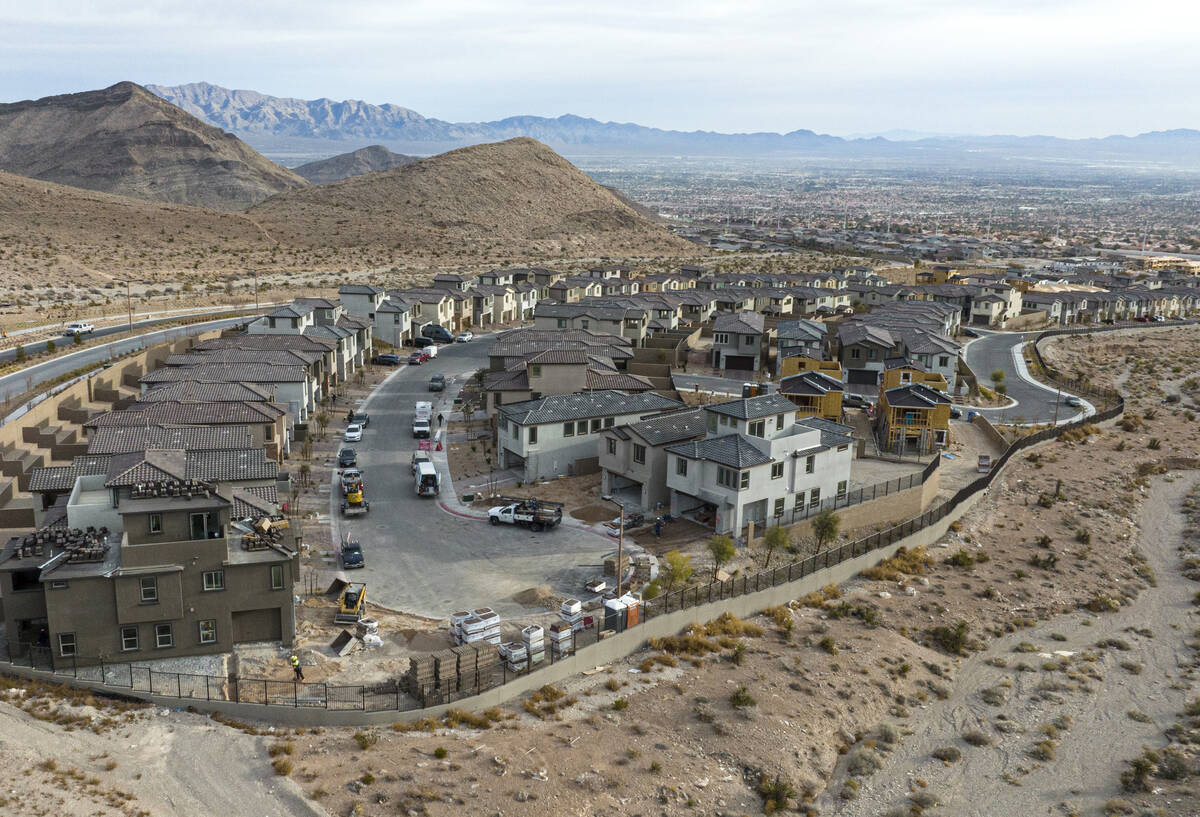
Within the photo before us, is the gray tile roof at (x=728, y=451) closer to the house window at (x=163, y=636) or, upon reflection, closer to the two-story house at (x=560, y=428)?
the two-story house at (x=560, y=428)

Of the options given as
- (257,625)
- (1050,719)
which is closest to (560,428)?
(257,625)

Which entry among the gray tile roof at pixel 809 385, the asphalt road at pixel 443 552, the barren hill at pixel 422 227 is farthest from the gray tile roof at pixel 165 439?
the barren hill at pixel 422 227

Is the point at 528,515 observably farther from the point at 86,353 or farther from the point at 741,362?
the point at 86,353

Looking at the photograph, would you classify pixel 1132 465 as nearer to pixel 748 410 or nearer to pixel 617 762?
pixel 748 410

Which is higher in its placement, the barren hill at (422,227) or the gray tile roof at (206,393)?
the barren hill at (422,227)

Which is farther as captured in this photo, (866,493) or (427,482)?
(866,493)

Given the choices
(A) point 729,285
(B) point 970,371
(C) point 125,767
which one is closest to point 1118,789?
(C) point 125,767

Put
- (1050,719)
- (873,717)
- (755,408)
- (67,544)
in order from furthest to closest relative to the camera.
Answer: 1. (755,408)
2. (1050,719)
3. (873,717)
4. (67,544)
